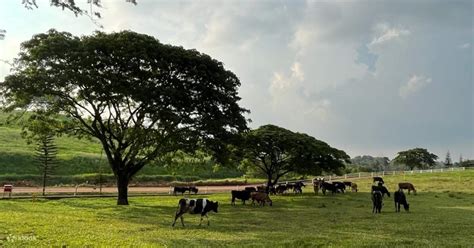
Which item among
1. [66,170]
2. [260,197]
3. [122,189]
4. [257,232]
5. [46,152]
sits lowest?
[257,232]

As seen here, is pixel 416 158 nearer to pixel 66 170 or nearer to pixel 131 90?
pixel 66 170

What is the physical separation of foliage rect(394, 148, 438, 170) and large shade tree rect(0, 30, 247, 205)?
3441 inches

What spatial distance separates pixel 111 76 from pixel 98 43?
2572mm

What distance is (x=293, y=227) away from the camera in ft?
59.6

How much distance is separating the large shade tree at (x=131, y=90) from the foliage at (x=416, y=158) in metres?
87.4

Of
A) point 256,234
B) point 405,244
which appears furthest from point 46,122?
point 405,244

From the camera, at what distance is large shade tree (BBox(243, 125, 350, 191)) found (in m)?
43.3

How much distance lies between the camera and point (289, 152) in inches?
1745

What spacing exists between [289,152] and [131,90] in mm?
19959

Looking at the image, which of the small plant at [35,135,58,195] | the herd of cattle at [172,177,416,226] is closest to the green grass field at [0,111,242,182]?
the small plant at [35,135,58,195]

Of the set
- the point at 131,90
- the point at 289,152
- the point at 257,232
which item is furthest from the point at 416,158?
the point at 257,232

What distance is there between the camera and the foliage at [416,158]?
10975 cm

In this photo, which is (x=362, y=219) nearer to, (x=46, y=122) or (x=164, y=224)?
(x=164, y=224)

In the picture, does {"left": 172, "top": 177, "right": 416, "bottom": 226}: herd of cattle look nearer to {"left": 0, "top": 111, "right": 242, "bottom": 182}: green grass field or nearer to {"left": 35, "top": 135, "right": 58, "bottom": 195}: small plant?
{"left": 0, "top": 111, "right": 242, "bottom": 182}: green grass field
